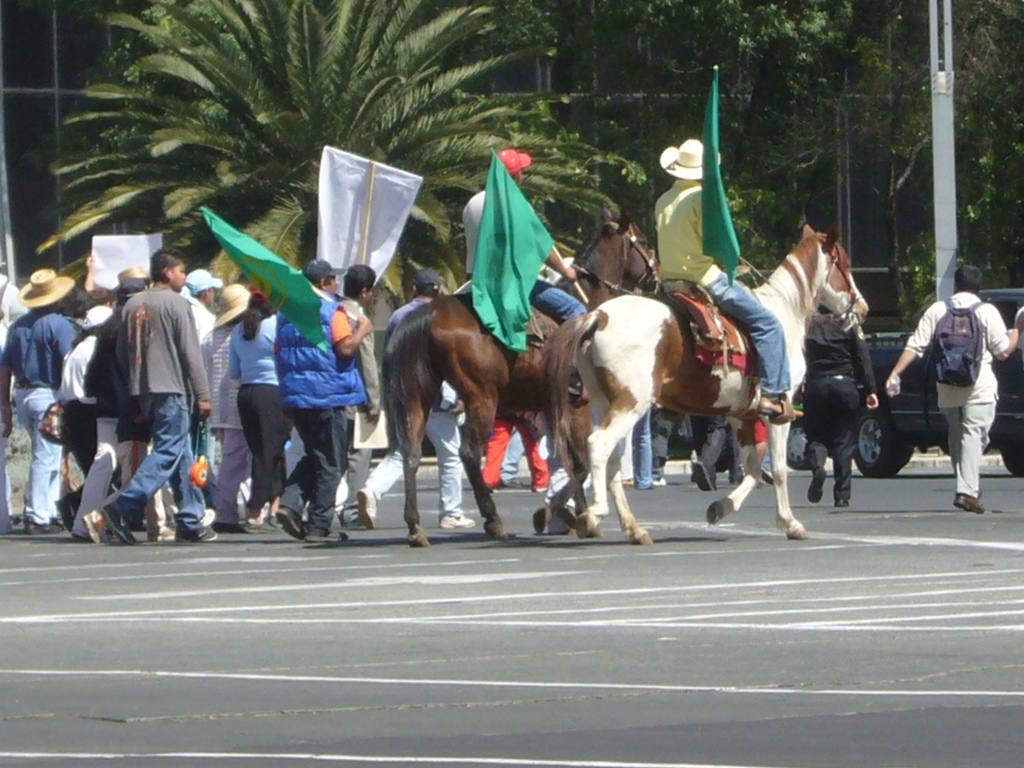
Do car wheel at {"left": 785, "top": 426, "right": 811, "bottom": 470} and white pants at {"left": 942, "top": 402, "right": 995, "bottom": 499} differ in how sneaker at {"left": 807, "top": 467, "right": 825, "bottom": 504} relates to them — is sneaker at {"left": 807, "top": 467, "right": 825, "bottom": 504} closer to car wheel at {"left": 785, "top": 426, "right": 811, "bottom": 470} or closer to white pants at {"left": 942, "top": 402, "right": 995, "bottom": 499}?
white pants at {"left": 942, "top": 402, "right": 995, "bottom": 499}

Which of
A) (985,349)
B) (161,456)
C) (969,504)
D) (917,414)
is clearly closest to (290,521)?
(161,456)

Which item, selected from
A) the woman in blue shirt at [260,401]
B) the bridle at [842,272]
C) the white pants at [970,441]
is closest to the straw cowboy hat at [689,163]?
the bridle at [842,272]

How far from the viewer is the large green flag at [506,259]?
1385 cm

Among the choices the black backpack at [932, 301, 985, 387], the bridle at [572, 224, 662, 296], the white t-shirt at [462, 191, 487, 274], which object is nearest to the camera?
the white t-shirt at [462, 191, 487, 274]

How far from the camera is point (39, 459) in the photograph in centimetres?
1661

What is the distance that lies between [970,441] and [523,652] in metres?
8.90

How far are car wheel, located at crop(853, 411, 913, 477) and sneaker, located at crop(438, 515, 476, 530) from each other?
9461mm

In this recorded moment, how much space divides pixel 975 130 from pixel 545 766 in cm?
3283

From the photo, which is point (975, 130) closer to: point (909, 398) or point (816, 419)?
point (909, 398)

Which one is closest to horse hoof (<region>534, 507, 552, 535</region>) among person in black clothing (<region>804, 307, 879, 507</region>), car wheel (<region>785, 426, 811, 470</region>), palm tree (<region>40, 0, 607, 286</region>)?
person in black clothing (<region>804, 307, 879, 507</region>)

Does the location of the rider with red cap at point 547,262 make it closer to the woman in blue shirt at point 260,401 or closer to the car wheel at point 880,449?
the woman in blue shirt at point 260,401

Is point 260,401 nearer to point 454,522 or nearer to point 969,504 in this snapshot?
point 454,522

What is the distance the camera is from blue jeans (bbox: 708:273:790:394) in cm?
1404

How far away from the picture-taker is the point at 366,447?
16234mm
